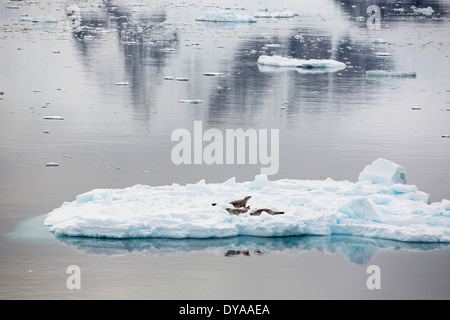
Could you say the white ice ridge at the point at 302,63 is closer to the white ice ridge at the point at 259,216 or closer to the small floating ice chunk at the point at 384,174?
the small floating ice chunk at the point at 384,174

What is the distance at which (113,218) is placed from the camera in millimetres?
15102

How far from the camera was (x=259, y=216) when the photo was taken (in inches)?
608

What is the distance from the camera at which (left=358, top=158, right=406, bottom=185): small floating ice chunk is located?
17766mm

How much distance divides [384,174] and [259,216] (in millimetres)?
3601

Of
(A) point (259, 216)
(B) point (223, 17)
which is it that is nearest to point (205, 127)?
(A) point (259, 216)

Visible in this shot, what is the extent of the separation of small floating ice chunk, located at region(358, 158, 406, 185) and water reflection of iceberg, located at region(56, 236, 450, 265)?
9.38 ft

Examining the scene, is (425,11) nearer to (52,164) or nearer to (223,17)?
(223,17)

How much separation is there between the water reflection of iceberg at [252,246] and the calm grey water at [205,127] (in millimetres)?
34

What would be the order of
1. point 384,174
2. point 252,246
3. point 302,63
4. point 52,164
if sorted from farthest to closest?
point 302,63
point 52,164
point 384,174
point 252,246

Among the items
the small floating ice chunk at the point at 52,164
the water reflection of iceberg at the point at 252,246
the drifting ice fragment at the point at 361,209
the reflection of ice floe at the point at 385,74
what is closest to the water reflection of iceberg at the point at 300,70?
the reflection of ice floe at the point at 385,74

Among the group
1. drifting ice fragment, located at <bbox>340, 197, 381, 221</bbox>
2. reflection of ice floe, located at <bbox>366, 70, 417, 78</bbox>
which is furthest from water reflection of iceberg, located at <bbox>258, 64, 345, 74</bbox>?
drifting ice fragment, located at <bbox>340, 197, 381, 221</bbox>

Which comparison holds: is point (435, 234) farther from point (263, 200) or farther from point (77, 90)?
point (77, 90)

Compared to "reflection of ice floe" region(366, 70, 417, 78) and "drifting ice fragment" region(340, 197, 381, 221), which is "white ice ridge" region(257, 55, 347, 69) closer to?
"reflection of ice floe" region(366, 70, 417, 78)

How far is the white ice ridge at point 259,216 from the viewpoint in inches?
590
